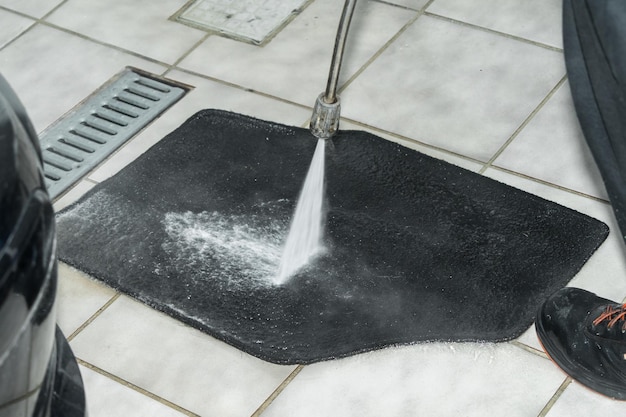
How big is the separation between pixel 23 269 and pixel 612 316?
116 cm

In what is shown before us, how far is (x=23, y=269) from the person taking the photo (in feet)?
2.88

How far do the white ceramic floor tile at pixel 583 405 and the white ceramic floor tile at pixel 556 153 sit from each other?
51 cm

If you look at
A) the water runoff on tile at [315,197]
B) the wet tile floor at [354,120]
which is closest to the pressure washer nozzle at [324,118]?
the water runoff on tile at [315,197]

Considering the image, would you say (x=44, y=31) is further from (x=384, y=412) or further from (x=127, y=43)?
(x=384, y=412)

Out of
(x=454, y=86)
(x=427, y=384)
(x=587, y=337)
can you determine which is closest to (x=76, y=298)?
→ (x=427, y=384)

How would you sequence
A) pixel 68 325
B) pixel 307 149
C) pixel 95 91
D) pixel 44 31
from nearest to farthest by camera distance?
pixel 68 325, pixel 307 149, pixel 95 91, pixel 44 31

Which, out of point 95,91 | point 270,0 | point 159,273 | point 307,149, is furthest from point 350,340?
point 270,0

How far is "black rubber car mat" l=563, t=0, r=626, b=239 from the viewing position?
137cm

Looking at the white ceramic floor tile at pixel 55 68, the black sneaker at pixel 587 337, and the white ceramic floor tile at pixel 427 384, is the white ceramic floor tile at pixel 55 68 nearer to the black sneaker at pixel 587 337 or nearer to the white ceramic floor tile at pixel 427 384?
the white ceramic floor tile at pixel 427 384

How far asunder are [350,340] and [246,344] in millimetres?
177

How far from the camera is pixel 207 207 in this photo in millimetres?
2094

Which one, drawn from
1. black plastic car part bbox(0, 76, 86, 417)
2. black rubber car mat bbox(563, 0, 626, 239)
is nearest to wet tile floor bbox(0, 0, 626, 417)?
black rubber car mat bbox(563, 0, 626, 239)

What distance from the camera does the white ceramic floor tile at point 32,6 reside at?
2.69 m

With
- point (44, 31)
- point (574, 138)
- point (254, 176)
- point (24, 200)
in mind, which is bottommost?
point (44, 31)
